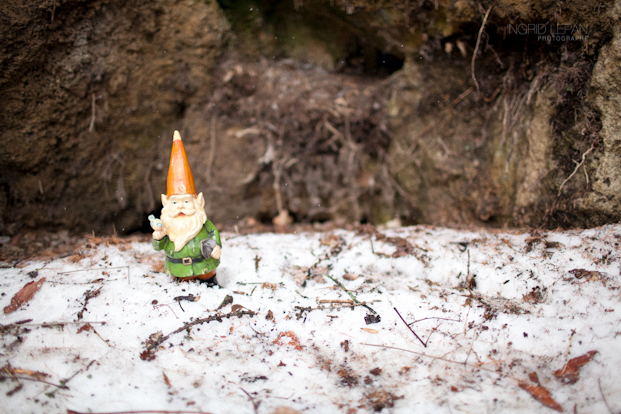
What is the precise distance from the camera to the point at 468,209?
12.6 feet

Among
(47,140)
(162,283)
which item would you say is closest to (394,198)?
(162,283)

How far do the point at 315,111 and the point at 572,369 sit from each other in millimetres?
3399

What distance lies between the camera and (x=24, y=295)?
2.21 meters

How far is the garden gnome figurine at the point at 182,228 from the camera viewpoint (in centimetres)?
233

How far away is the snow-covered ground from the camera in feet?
5.60

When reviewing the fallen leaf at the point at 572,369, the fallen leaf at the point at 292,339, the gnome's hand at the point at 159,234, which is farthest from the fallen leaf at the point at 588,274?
the gnome's hand at the point at 159,234

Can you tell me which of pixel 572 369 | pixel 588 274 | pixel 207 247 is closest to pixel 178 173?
pixel 207 247

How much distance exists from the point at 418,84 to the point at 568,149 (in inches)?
67.7

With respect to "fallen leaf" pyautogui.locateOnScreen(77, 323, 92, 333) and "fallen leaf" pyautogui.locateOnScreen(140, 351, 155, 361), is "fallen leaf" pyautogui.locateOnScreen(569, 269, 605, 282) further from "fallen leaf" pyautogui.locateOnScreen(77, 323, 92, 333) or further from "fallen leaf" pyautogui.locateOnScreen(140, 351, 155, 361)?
"fallen leaf" pyautogui.locateOnScreen(77, 323, 92, 333)

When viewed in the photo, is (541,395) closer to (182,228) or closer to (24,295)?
(182,228)

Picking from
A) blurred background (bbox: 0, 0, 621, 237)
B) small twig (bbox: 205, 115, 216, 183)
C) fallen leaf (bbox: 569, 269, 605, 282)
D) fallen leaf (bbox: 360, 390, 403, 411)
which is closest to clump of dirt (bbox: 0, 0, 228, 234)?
blurred background (bbox: 0, 0, 621, 237)

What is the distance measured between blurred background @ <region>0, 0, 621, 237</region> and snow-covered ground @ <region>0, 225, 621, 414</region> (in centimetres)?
91

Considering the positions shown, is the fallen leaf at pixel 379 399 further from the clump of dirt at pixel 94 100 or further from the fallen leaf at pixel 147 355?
the clump of dirt at pixel 94 100

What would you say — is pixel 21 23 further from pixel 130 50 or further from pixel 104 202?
pixel 104 202
